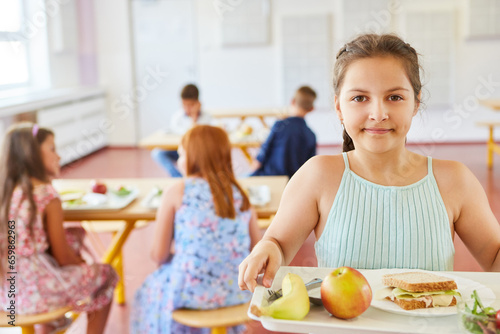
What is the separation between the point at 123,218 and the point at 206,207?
17.2 inches

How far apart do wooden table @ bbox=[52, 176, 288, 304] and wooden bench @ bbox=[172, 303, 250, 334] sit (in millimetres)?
449

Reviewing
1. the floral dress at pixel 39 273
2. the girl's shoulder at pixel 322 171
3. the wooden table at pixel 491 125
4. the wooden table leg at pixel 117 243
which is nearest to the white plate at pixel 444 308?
the girl's shoulder at pixel 322 171

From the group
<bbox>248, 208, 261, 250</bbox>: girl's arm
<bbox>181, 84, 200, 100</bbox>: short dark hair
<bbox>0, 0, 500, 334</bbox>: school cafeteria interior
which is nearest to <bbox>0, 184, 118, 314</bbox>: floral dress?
<bbox>248, 208, 261, 250</bbox>: girl's arm

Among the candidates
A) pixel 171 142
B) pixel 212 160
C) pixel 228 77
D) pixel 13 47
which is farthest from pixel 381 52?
pixel 228 77

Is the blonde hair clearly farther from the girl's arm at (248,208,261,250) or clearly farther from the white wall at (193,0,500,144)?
the white wall at (193,0,500,144)

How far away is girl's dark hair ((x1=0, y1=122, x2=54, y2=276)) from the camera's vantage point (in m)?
2.32

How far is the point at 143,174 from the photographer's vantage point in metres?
6.68

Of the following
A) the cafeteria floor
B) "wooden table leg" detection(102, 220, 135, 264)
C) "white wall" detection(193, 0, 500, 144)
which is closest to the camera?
"wooden table leg" detection(102, 220, 135, 264)

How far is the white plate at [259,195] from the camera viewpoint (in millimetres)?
2573

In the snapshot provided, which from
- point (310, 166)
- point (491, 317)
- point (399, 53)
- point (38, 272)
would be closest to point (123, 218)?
point (38, 272)

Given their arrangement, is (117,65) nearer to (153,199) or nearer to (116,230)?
(116,230)

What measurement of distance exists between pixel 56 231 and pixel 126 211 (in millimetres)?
307

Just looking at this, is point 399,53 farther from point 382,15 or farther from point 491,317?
point 382,15

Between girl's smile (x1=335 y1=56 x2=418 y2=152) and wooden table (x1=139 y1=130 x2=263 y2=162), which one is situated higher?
girl's smile (x1=335 y1=56 x2=418 y2=152)
